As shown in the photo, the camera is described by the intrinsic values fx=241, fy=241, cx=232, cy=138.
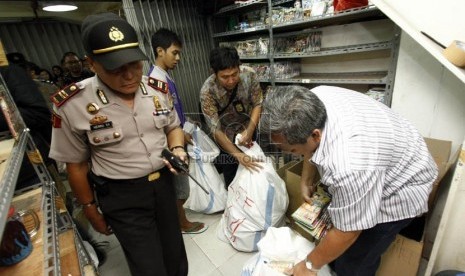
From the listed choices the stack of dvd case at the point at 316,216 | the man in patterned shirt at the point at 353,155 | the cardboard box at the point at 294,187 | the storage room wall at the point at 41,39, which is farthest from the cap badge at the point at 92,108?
the storage room wall at the point at 41,39

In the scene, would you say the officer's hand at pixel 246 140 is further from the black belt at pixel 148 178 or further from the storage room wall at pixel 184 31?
the storage room wall at pixel 184 31

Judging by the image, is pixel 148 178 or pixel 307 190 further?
pixel 307 190

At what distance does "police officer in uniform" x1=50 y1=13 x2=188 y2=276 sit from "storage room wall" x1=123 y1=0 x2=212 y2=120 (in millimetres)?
1655

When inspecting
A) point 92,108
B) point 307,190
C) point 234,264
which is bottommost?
point 234,264

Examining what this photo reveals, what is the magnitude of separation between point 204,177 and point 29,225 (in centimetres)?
121

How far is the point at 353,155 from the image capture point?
755mm

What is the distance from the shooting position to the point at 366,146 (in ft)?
2.52

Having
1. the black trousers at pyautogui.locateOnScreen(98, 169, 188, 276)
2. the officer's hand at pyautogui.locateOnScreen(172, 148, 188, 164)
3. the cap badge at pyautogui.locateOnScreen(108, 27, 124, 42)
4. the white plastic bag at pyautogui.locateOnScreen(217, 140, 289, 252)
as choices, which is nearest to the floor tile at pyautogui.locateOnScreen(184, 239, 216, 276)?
the white plastic bag at pyautogui.locateOnScreen(217, 140, 289, 252)

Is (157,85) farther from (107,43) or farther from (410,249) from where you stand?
(410,249)

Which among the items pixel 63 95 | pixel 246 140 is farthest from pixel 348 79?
pixel 63 95

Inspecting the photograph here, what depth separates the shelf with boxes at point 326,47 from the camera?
65.1 inches

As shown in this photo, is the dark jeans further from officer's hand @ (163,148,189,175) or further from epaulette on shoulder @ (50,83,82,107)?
epaulette on shoulder @ (50,83,82,107)

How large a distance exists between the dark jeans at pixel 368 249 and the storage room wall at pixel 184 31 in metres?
2.25

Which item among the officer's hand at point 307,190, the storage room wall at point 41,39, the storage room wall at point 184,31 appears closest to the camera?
the officer's hand at point 307,190
